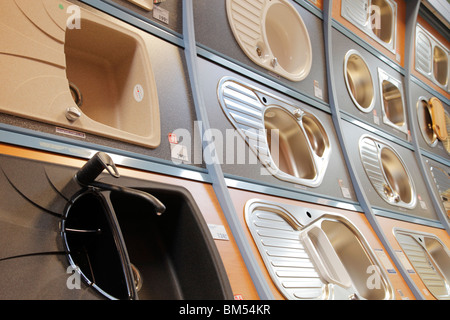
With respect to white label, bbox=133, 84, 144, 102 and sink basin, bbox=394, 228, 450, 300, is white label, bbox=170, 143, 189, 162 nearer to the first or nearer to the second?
white label, bbox=133, 84, 144, 102

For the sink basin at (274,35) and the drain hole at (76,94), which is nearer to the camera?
the drain hole at (76,94)

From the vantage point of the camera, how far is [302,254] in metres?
1.40

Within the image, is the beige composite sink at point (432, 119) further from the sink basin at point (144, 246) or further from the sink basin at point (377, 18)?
the sink basin at point (144, 246)

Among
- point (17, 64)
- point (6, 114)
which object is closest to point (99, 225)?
point (6, 114)

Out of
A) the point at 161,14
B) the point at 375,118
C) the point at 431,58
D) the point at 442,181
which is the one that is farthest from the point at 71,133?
the point at 431,58

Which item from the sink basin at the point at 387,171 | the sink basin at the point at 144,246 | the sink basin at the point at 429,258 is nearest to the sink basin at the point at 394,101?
the sink basin at the point at 387,171

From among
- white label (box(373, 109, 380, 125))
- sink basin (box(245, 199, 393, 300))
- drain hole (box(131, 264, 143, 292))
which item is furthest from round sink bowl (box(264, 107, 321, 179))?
drain hole (box(131, 264, 143, 292))

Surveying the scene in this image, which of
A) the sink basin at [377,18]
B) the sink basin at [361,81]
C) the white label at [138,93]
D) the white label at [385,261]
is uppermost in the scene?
the sink basin at [377,18]

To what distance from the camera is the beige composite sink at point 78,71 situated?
36.5 inches

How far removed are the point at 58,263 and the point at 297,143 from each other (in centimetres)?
137

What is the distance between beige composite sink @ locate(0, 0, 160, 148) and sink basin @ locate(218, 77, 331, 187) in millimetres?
342

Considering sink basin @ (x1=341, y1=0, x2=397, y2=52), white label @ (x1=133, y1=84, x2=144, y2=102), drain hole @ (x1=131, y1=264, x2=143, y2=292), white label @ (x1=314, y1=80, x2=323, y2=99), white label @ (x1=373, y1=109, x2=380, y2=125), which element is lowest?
drain hole @ (x1=131, y1=264, x2=143, y2=292)

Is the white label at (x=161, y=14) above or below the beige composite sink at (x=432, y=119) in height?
below

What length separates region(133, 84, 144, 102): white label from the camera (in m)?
1.24
